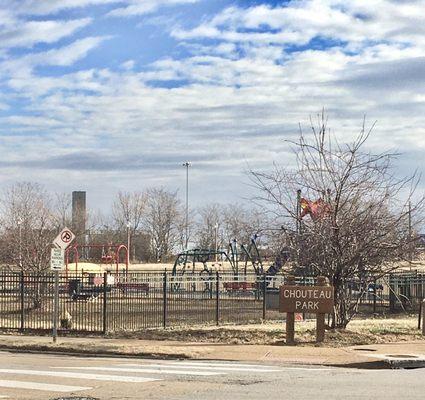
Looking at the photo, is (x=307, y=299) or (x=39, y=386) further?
(x=307, y=299)

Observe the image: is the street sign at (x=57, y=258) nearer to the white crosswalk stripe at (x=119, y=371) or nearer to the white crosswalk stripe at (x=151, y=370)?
the white crosswalk stripe at (x=119, y=371)

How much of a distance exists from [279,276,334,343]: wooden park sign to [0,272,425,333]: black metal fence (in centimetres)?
223

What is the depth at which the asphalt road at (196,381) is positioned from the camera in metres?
9.84

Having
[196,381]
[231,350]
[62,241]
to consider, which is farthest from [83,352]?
[196,381]

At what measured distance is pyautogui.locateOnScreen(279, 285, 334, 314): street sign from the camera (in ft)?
55.1

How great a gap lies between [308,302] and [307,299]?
75mm

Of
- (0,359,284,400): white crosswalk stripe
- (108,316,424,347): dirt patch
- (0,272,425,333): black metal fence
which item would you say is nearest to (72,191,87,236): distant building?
(0,272,425,333): black metal fence

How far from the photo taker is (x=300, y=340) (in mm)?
17578

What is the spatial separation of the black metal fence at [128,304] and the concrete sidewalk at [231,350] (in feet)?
7.50

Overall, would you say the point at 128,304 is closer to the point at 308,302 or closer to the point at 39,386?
the point at 308,302

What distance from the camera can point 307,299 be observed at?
667 inches

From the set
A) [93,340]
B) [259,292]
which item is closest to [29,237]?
[259,292]

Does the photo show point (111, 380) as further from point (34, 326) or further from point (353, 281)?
point (34, 326)

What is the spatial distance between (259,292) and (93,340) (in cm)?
1471
